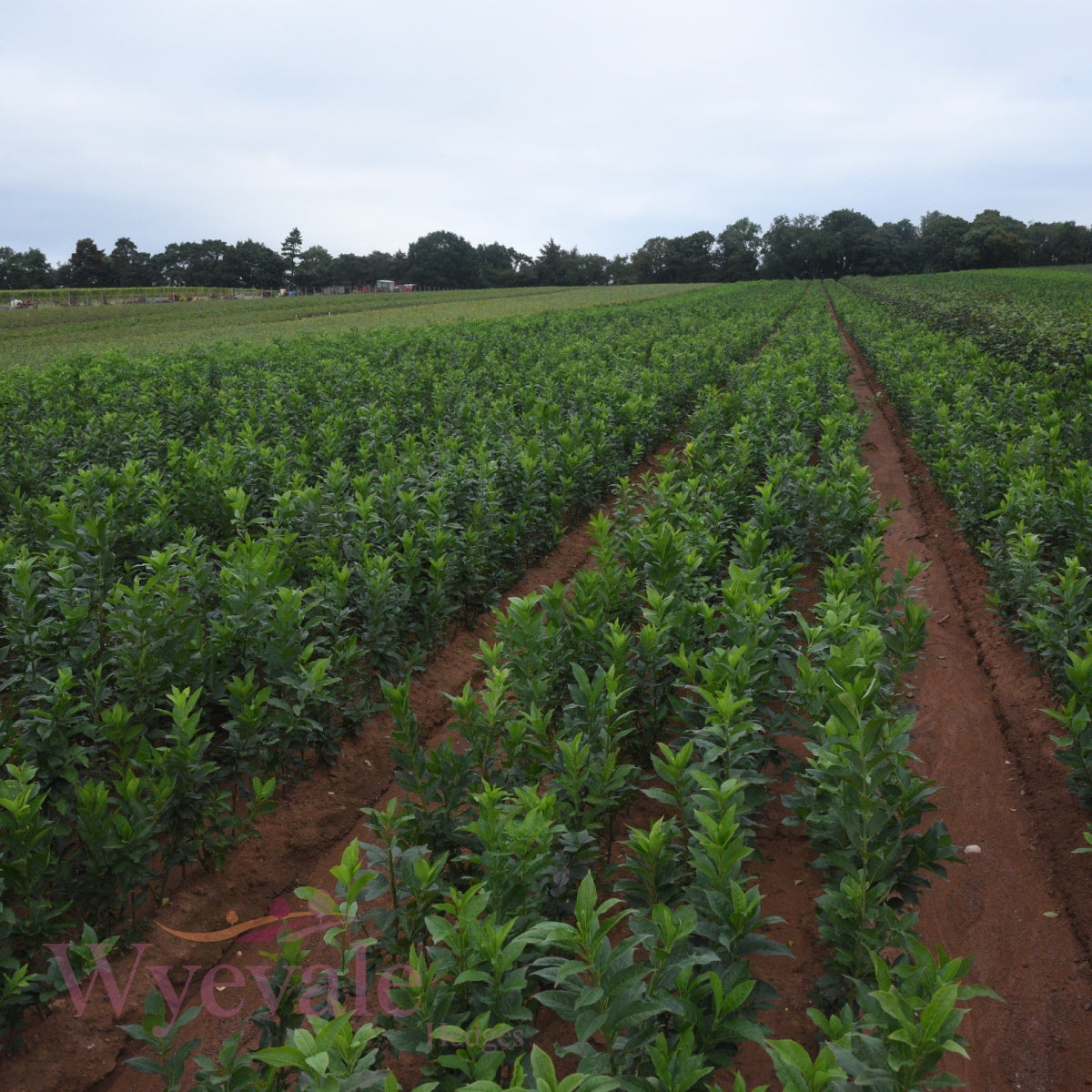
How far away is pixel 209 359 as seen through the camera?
16.1 m

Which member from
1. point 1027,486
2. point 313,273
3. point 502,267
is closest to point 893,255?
point 502,267

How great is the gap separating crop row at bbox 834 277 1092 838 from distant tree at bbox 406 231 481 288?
86.3 metres

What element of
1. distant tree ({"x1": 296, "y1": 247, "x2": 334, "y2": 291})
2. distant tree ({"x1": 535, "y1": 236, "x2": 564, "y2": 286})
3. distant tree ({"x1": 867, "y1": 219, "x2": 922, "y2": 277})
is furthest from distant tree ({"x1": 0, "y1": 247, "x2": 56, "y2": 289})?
distant tree ({"x1": 867, "y1": 219, "x2": 922, "y2": 277})

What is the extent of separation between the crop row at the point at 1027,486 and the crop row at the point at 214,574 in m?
4.12

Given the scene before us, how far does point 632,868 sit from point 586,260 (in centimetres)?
11008

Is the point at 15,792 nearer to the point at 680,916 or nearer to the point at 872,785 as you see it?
the point at 680,916

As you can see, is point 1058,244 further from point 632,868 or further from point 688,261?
point 632,868

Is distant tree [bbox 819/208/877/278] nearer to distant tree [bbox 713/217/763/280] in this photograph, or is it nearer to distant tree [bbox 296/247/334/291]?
distant tree [bbox 713/217/763/280]

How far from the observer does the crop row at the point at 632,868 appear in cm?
212

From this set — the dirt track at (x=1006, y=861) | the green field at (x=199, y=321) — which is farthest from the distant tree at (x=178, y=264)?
the dirt track at (x=1006, y=861)

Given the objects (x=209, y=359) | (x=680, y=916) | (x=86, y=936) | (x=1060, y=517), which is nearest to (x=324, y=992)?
(x=86, y=936)

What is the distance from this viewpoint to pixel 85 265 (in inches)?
3127

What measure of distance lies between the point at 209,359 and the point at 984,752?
621 inches

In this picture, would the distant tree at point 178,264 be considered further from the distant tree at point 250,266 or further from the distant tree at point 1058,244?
the distant tree at point 1058,244
